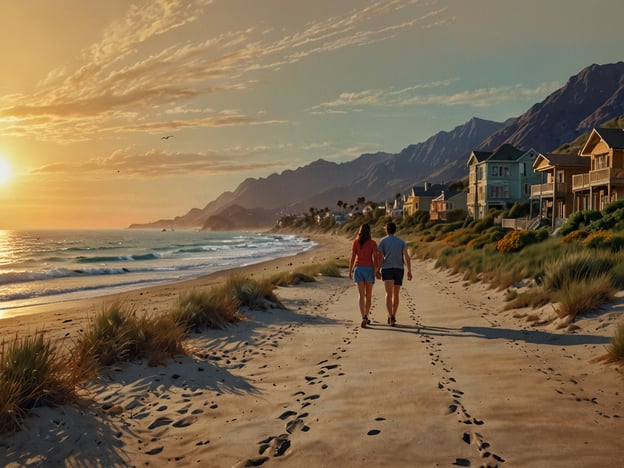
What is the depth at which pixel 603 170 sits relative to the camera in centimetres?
3434

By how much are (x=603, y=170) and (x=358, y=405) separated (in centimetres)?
3608

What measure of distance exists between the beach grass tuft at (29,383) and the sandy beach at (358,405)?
0.19 m

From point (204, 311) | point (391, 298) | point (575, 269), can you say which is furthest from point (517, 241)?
point (204, 311)

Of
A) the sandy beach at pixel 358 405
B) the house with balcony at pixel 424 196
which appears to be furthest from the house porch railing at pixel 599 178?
the house with balcony at pixel 424 196

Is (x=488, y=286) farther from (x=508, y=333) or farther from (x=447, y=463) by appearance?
(x=447, y=463)

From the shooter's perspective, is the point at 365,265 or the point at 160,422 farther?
the point at 365,265

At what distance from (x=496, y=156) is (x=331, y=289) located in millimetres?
46766

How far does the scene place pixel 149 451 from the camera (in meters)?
4.69

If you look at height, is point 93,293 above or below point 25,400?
below

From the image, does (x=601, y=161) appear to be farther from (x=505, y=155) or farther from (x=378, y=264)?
(x=378, y=264)

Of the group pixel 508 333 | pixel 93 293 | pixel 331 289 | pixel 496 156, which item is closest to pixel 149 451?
pixel 508 333

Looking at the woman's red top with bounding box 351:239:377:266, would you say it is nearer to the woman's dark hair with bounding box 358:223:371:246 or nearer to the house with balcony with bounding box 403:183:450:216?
the woman's dark hair with bounding box 358:223:371:246

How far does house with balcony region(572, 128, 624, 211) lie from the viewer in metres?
33.7

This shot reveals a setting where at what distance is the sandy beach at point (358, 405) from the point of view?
4.35 m
